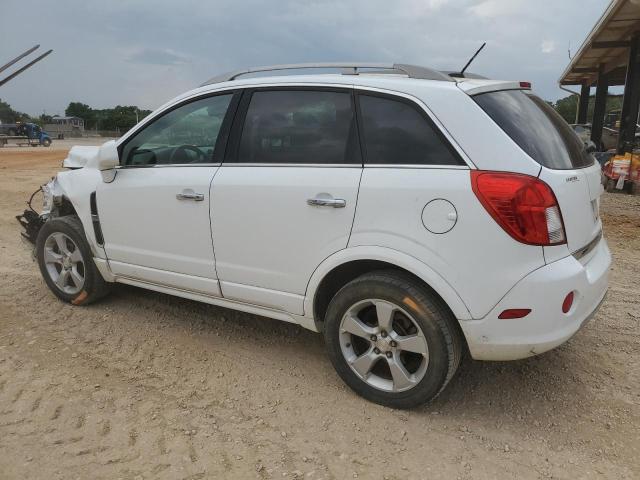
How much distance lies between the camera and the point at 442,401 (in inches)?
118

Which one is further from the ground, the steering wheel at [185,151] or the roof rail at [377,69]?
the roof rail at [377,69]

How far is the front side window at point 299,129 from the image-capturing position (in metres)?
2.90

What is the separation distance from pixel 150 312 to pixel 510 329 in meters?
2.93

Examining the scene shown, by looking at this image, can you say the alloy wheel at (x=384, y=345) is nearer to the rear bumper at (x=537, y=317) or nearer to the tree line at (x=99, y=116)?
the rear bumper at (x=537, y=317)

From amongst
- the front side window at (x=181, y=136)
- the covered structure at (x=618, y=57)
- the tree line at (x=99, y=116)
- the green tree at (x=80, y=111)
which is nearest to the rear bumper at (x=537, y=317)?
the front side window at (x=181, y=136)

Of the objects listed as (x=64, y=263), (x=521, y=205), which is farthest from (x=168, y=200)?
(x=521, y=205)

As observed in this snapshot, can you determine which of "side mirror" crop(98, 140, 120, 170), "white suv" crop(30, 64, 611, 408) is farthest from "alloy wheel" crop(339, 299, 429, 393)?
"side mirror" crop(98, 140, 120, 170)

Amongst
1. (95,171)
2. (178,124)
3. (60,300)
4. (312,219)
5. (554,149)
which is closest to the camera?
(554,149)

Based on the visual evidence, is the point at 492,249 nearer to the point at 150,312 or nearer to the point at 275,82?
the point at 275,82

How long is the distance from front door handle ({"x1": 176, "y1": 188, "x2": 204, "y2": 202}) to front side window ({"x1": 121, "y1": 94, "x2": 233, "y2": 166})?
23 centimetres

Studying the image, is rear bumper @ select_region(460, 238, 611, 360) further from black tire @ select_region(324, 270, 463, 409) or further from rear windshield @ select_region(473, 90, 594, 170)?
rear windshield @ select_region(473, 90, 594, 170)

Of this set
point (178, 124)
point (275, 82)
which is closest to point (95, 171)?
point (178, 124)

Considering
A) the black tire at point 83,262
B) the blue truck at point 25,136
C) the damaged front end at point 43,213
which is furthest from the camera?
the blue truck at point 25,136

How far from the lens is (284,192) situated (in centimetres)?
295
